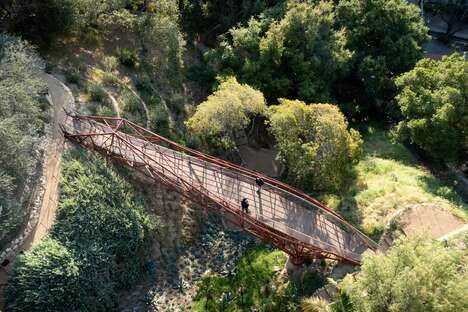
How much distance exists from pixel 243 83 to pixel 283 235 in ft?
49.4

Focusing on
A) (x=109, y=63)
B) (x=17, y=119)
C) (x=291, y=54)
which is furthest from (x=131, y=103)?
(x=291, y=54)

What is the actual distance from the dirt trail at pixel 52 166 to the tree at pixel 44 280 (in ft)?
4.31

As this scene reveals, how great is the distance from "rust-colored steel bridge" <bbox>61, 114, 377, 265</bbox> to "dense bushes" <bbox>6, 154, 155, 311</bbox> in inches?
81.1

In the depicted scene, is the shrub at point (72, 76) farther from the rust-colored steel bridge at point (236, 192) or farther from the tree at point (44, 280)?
the tree at point (44, 280)

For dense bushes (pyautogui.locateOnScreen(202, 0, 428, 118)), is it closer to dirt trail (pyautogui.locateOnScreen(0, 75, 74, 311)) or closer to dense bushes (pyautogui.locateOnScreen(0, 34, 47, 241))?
dirt trail (pyautogui.locateOnScreen(0, 75, 74, 311))

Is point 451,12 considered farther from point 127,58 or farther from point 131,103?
point 131,103

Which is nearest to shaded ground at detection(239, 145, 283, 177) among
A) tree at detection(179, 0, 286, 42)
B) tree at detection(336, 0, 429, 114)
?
tree at detection(336, 0, 429, 114)

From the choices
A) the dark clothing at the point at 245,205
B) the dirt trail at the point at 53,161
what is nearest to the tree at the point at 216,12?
the dirt trail at the point at 53,161

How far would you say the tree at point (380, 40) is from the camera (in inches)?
1570

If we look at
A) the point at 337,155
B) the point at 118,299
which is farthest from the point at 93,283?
the point at 337,155

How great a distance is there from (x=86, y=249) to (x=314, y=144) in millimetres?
15633

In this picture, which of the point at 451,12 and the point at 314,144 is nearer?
the point at 314,144

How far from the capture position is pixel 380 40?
41.5 m

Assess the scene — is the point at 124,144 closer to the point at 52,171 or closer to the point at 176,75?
the point at 52,171
